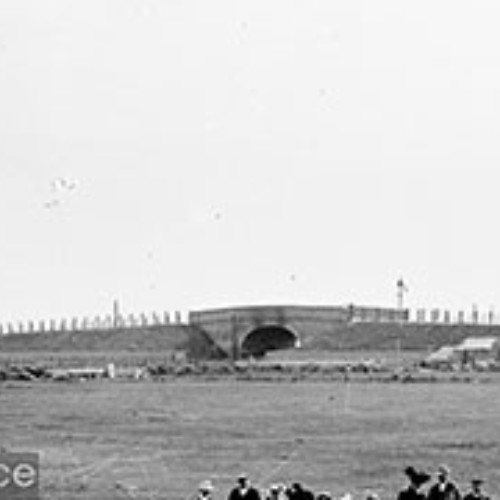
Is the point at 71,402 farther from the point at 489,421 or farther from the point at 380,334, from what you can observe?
the point at 380,334

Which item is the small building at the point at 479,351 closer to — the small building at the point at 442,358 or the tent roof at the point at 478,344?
the tent roof at the point at 478,344

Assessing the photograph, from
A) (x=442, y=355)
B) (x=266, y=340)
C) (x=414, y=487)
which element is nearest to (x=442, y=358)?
(x=442, y=355)

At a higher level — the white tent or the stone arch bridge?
the stone arch bridge

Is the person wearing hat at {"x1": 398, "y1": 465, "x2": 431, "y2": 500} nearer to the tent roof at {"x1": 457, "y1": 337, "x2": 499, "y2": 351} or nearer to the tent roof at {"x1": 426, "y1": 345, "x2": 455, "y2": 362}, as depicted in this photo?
the tent roof at {"x1": 426, "y1": 345, "x2": 455, "y2": 362}

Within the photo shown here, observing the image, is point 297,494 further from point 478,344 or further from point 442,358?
point 478,344

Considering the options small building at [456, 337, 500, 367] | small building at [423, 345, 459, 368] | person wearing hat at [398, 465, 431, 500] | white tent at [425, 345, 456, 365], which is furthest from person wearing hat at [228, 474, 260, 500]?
small building at [456, 337, 500, 367]

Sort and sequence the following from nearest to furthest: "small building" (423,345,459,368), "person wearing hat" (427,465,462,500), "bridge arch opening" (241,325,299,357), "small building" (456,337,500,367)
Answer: "person wearing hat" (427,465,462,500) → "small building" (423,345,459,368) → "small building" (456,337,500,367) → "bridge arch opening" (241,325,299,357)

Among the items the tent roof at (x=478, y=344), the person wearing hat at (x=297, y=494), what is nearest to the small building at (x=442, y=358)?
the tent roof at (x=478, y=344)
